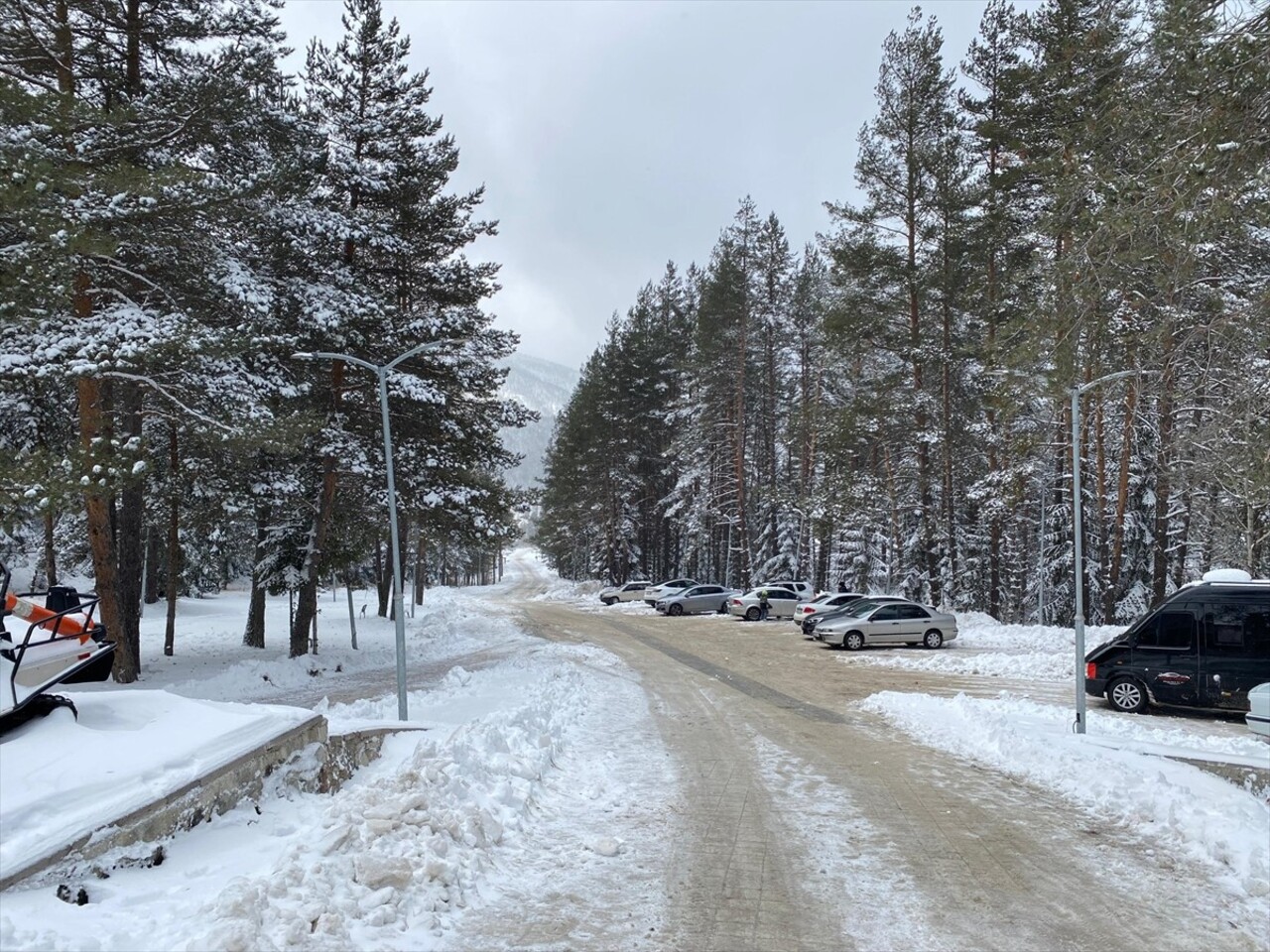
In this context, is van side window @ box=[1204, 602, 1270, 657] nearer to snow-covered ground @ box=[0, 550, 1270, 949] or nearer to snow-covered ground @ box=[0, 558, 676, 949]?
snow-covered ground @ box=[0, 550, 1270, 949]

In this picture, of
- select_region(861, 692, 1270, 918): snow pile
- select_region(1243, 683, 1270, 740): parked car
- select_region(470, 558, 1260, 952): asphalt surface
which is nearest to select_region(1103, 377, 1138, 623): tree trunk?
select_region(861, 692, 1270, 918): snow pile

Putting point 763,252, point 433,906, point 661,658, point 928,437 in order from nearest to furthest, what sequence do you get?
point 433,906 → point 661,658 → point 928,437 → point 763,252

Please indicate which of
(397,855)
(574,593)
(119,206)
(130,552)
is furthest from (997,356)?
(574,593)

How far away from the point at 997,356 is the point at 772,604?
2693 centimetres

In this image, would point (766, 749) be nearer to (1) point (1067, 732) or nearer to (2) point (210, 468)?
(1) point (1067, 732)

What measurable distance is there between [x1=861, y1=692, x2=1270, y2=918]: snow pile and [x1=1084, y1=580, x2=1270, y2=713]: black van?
93 cm

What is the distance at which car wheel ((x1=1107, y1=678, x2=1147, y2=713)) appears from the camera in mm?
13578

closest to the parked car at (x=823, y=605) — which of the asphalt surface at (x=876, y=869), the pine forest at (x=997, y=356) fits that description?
the pine forest at (x=997, y=356)

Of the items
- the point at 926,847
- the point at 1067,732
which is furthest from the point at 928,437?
the point at 926,847

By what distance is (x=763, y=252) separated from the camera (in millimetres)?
41625

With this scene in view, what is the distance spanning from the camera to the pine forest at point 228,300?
12109 millimetres

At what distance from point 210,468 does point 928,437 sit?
21.0 metres

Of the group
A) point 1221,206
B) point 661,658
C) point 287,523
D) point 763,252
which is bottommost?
point 661,658

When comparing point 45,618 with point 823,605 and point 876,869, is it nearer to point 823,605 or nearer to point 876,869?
point 876,869
